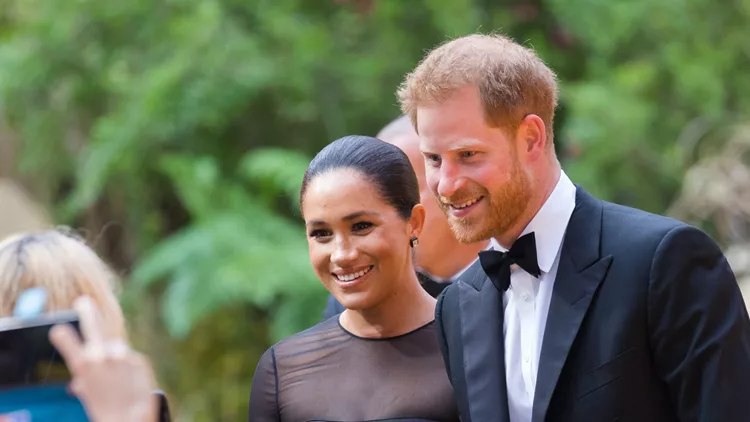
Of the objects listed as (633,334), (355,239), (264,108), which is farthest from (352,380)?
(264,108)

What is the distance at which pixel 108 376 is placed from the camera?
1.37m

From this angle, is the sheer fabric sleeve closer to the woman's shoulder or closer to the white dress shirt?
the woman's shoulder

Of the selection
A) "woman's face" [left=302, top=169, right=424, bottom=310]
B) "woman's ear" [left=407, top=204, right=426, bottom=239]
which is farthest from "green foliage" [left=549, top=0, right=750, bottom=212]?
"woman's face" [left=302, top=169, right=424, bottom=310]

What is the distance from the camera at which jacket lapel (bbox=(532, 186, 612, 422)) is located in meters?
2.12

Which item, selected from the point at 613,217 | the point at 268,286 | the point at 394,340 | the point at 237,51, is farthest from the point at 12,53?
the point at 613,217

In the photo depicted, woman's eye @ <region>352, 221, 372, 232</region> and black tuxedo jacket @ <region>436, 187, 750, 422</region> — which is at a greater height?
woman's eye @ <region>352, 221, 372, 232</region>

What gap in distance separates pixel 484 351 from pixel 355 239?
433 mm

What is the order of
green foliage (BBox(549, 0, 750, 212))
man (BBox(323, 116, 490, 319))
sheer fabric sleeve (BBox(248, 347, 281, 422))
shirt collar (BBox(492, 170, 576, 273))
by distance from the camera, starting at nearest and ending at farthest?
shirt collar (BBox(492, 170, 576, 273)), sheer fabric sleeve (BBox(248, 347, 281, 422)), man (BBox(323, 116, 490, 319)), green foliage (BBox(549, 0, 750, 212))

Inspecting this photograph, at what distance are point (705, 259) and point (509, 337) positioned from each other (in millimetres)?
461

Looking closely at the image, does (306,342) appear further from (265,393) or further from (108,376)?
(108,376)

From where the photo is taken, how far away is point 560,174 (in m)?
2.29

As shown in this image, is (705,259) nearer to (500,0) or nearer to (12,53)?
(500,0)

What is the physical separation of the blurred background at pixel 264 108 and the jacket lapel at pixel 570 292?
11.6 ft

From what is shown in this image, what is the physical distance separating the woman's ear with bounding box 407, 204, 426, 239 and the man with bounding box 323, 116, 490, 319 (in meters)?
0.43
